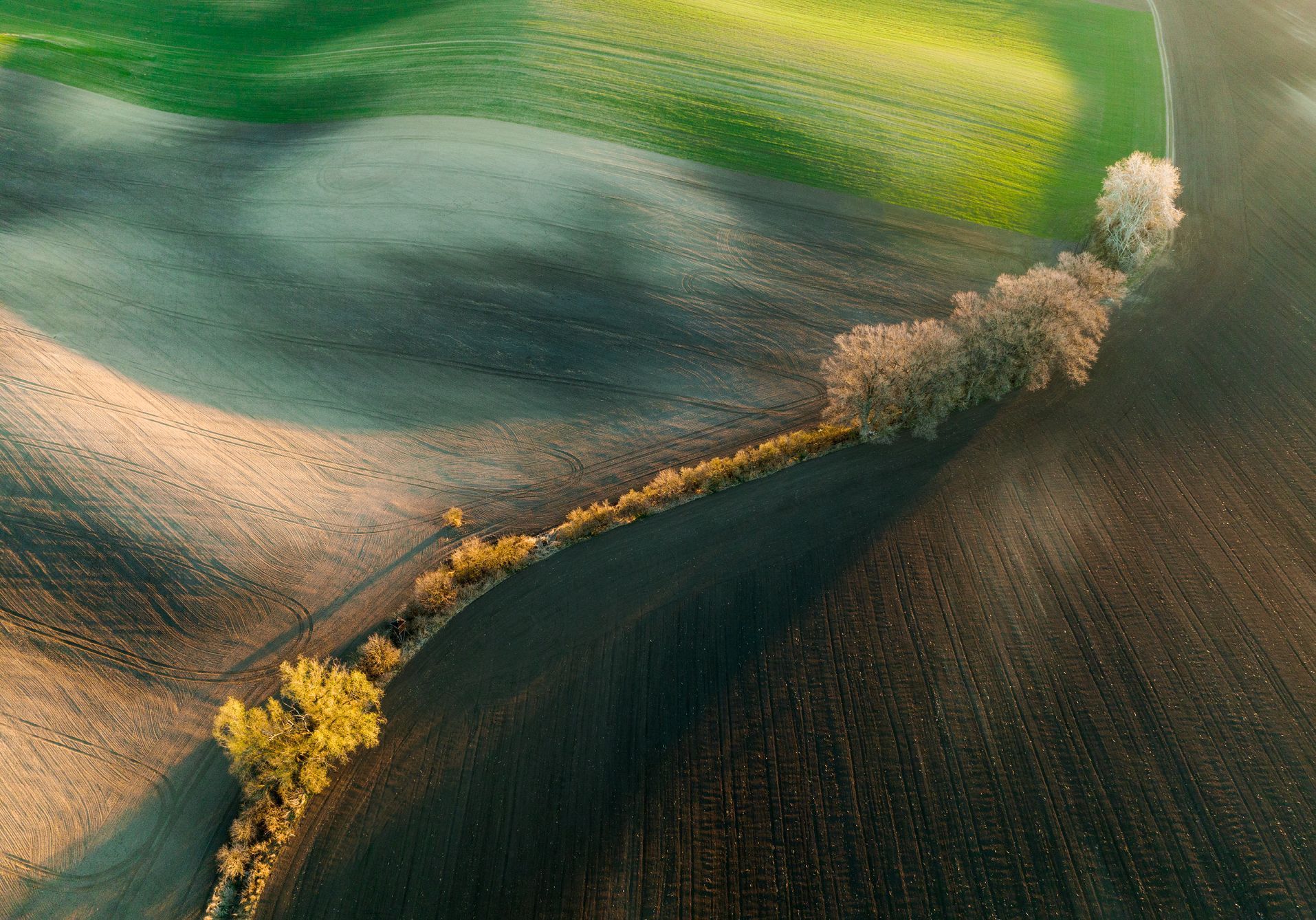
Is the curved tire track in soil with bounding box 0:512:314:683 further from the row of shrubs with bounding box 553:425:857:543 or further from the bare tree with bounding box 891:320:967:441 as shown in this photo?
the bare tree with bounding box 891:320:967:441

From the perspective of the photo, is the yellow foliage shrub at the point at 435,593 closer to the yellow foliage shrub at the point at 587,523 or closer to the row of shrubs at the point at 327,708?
the row of shrubs at the point at 327,708

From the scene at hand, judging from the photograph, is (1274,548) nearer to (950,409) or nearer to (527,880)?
(950,409)

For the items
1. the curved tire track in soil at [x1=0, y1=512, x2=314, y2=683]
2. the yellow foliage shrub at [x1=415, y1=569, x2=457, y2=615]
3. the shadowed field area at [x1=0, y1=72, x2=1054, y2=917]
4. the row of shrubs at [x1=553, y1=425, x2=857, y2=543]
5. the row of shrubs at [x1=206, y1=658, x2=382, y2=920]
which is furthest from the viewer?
the row of shrubs at [x1=553, y1=425, x2=857, y2=543]

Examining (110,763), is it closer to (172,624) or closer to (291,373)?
(172,624)

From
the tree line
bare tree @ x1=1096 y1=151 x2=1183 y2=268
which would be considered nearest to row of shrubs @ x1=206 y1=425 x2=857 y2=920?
the tree line

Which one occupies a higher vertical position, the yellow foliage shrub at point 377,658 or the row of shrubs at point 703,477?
the row of shrubs at point 703,477

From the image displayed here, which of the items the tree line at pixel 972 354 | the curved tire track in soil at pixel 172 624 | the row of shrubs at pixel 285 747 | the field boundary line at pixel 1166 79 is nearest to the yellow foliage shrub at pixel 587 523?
the row of shrubs at pixel 285 747

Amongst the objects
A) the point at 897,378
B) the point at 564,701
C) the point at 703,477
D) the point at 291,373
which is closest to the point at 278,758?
the point at 564,701
